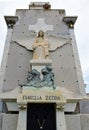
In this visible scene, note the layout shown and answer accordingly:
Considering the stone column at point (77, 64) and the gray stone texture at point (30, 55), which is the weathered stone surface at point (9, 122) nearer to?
the gray stone texture at point (30, 55)

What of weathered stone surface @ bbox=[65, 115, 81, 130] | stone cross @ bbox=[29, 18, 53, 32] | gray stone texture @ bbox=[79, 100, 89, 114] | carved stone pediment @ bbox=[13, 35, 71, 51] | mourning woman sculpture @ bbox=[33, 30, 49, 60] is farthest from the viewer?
stone cross @ bbox=[29, 18, 53, 32]

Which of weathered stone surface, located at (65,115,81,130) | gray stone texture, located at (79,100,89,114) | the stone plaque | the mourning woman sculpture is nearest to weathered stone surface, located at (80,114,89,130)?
weathered stone surface, located at (65,115,81,130)

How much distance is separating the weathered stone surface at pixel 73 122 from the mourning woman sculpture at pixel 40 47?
98.1 inches

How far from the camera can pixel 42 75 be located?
948cm

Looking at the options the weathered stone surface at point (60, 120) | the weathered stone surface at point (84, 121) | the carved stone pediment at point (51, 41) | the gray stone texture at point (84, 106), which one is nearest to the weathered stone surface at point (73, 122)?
the weathered stone surface at point (84, 121)

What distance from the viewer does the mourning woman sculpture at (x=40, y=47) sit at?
10089mm

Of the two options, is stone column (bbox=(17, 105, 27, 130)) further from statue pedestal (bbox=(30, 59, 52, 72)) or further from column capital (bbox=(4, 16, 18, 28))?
column capital (bbox=(4, 16, 18, 28))

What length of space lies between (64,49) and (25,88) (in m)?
2.93

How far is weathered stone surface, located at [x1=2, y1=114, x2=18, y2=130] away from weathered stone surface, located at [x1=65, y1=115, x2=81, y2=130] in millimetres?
1747

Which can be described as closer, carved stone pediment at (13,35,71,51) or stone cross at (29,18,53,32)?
carved stone pediment at (13,35,71,51)

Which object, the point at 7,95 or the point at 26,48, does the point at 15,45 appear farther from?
the point at 7,95

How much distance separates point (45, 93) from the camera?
865 centimetres

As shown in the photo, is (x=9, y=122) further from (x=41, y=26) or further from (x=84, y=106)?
(x=41, y=26)

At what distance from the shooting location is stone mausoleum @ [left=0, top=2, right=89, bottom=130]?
8.65 meters
